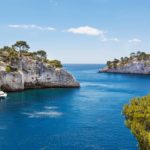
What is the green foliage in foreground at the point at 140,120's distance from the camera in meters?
46.1

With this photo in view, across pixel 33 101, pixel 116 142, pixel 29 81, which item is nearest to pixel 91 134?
pixel 116 142

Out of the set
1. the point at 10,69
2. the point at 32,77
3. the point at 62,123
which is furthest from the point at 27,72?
the point at 62,123

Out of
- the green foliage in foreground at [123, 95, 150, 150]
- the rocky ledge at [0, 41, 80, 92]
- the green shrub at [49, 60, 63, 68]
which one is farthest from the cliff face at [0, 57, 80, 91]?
the green foliage in foreground at [123, 95, 150, 150]

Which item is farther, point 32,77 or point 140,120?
point 32,77

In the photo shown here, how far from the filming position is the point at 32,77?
16125 cm

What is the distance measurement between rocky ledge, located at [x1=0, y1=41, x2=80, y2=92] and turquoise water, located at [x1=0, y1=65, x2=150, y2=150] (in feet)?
44.7

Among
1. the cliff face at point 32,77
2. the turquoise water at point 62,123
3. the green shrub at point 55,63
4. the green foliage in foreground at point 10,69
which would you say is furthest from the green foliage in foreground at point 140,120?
the green shrub at point 55,63

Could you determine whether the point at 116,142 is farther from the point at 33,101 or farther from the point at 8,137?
the point at 33,101

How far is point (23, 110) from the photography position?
4190 inches

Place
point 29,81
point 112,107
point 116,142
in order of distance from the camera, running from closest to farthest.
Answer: point 116,142, point 112,107, point 29,81

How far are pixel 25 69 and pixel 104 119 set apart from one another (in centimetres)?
7441

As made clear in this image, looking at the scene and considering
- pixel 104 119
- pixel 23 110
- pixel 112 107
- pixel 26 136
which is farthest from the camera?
pixel 112 107

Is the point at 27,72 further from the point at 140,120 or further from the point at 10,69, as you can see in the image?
the point at 140,120

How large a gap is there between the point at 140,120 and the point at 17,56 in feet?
381
